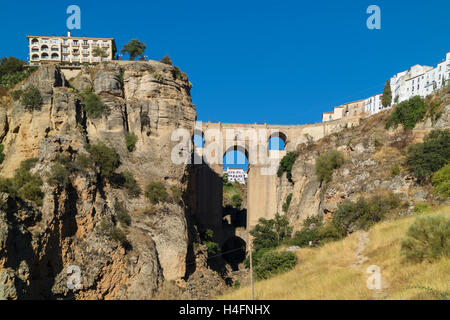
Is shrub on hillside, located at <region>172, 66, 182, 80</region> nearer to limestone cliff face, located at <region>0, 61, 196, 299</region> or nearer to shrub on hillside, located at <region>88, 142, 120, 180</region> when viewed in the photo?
limestone cliff face, located at <region>0, 61, 196, 299</region>

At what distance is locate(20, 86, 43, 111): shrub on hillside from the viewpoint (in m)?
27.8

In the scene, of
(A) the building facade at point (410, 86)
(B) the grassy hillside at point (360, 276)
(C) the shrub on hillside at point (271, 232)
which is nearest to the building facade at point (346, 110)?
(A) the building facade at point (410, 86)

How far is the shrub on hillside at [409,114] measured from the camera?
36469mm

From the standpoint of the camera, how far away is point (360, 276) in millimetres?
14211

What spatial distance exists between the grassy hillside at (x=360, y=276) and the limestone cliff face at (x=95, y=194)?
30.1 feet

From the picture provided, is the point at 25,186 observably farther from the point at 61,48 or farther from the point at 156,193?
the point at 61,48

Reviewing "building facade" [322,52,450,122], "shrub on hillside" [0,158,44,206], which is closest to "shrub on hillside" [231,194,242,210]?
"building facade" [322,52,450,122]

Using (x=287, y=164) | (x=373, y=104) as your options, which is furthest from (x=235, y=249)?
(x=373, y=104)

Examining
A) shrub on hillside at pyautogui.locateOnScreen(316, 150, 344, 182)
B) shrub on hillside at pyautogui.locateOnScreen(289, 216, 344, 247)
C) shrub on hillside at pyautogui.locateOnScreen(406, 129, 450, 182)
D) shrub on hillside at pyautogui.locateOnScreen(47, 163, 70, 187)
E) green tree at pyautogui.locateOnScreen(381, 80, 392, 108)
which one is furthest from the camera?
green tree at pyautogui.locateOnScreen(381, 80, 392, 108)

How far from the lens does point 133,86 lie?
32.1 metres

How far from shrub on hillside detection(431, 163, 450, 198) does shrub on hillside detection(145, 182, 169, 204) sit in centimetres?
1503

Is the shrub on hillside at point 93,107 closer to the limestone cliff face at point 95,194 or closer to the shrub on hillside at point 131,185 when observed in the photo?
the limestone cliff face at point 95,194

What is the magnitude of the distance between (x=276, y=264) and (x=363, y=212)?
8.15 meters
